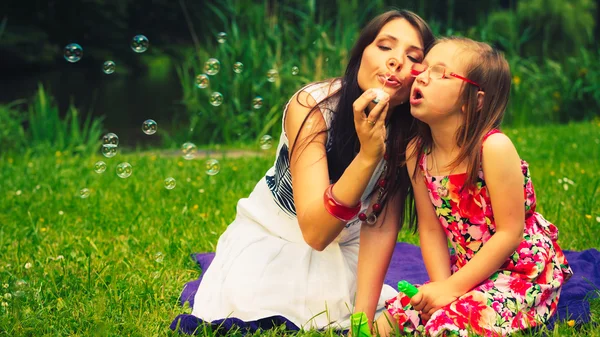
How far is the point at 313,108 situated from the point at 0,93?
13.4 m

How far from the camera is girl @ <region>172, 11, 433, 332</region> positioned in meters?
2.27

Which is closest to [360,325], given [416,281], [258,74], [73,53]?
[416,281]

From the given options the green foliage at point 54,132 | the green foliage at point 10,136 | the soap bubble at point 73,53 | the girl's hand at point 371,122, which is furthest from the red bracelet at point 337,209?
the green foliage at point 10,136

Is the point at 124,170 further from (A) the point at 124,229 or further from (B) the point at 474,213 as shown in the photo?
(B) the point at 474,213

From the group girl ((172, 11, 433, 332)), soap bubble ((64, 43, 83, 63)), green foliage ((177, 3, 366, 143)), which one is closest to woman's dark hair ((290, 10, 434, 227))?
girl ((172, 11, 433, 332))

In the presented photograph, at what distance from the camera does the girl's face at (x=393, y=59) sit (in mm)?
2238

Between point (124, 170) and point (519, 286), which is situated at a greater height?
point (519, 286)

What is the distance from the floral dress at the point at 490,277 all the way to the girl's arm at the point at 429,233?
0.03 meters

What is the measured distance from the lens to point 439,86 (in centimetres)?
218

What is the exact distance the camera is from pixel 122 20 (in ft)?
62.9

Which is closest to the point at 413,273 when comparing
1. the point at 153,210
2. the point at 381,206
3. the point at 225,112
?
the point at 381,206

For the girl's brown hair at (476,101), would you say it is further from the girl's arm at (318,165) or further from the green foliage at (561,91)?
the green foliage at (561,91)

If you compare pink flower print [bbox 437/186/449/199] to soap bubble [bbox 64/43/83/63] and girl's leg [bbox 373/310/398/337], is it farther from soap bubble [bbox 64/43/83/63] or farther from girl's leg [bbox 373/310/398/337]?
soap bubble [bbox 64/43/83/63]

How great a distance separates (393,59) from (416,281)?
3.56 feet
